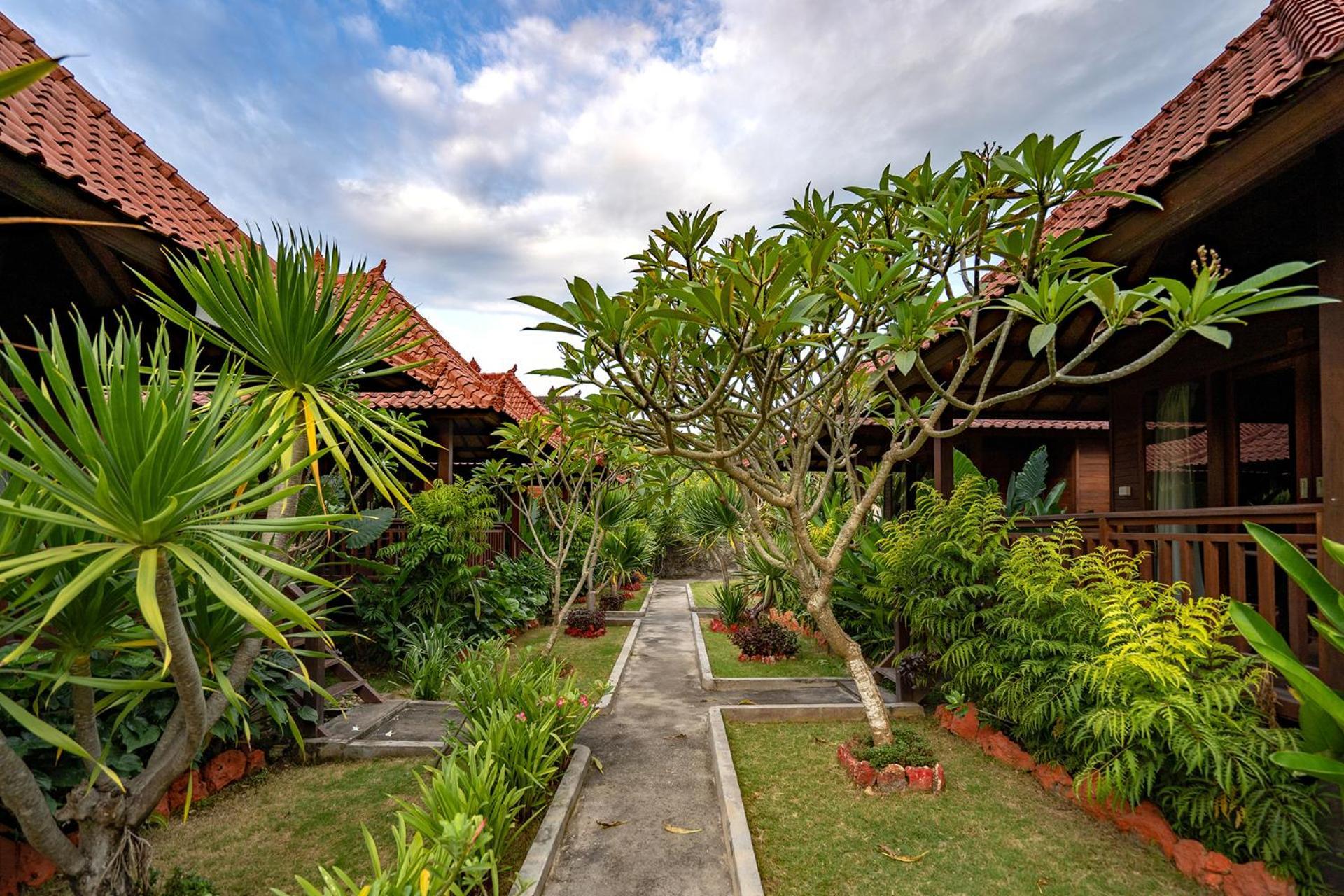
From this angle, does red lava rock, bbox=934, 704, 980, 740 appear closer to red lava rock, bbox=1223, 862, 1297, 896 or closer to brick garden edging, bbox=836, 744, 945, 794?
brick garden edging, bbox=836, 744, 945, 794

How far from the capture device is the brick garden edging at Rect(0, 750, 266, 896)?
297 cm

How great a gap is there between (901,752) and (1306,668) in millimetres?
2111

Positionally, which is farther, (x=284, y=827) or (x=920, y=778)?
(x=920, y=778)

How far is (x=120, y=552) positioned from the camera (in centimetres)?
166

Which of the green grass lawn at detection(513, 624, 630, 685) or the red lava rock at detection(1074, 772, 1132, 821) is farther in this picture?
the green grass lawn at detection(513, 624, 630, 685)

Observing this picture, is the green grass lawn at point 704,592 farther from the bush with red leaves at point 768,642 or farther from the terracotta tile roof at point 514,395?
the terracotta tile roof at point 514,395

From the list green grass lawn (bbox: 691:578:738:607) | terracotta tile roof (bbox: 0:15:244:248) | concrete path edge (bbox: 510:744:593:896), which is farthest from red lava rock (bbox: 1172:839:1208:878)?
green grass lawn (bbox: 691:578:738:607)

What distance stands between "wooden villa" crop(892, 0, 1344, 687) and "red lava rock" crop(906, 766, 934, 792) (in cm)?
185

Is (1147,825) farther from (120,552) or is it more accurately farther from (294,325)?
(294,325)

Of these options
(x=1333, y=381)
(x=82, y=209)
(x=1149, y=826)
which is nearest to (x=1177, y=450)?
(x=1333, y=381)

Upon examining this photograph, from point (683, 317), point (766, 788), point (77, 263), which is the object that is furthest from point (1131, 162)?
point (77, 263)

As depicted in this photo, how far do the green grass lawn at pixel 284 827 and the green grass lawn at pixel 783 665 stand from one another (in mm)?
3622

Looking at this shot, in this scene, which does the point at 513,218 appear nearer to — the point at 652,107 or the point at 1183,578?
the point at 652,107

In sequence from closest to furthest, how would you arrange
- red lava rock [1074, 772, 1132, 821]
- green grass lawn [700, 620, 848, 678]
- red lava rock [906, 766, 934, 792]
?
red lava rock [1074, 772, 1132, 821]
red lava rock [906, 766, 934, 792]
green grass lawn [700, 620, 848, 678]
